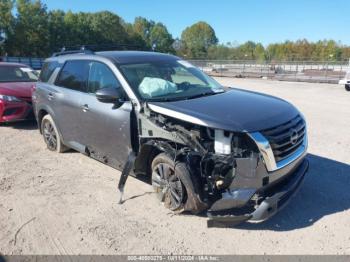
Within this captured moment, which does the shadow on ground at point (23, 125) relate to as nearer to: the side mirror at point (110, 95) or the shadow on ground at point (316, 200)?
the side mirror at point (110, 95)

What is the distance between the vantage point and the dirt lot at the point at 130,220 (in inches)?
137

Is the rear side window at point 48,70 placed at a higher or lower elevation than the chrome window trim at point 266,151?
higher

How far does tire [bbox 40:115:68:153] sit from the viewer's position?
20.7 feet

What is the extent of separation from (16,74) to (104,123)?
6.40 m

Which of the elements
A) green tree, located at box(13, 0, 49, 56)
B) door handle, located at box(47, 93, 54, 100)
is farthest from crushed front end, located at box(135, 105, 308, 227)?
green tree, located at box(13, 0, 49, 56)

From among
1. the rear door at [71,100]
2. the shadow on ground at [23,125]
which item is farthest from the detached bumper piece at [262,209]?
the shadow on ground at [23,125]

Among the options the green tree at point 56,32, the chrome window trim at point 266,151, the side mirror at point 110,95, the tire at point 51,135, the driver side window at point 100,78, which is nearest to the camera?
the chrome window trim at point 266,151

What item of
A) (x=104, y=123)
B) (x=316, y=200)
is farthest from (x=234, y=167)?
(x=104, y=123)

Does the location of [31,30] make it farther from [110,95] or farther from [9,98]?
[110,95]

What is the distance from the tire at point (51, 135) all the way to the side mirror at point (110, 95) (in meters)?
2.23

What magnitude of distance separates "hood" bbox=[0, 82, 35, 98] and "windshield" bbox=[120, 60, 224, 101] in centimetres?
481

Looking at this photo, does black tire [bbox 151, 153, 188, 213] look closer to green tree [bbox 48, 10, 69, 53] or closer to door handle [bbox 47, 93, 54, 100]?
door handle [bbox 47, 93, 54, 100]

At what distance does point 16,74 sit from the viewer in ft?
32.3

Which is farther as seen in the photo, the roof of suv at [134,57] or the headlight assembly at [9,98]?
the headlight assembly at [9,98]
